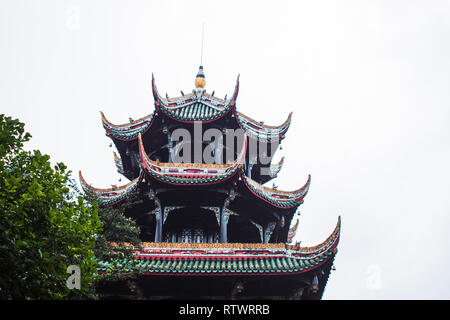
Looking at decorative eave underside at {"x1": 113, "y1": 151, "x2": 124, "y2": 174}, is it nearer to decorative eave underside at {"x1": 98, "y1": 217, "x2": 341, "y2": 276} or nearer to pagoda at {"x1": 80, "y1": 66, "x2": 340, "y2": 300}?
pagoda at {"x1": 80, "y1": 66, "x2": 340, "y2": 300}

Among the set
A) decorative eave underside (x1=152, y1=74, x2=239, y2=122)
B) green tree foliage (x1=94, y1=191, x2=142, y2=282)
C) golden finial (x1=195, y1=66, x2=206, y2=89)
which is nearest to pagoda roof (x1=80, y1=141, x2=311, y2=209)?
decorative eave underside (x1=152, y1=74, x2=239, y2=122)

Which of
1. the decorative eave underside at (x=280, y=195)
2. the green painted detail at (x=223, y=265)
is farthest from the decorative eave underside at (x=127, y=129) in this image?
the green painted detail at (x=223, y=265)

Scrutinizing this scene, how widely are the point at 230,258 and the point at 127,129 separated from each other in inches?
356

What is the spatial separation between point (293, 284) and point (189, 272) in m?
3.56

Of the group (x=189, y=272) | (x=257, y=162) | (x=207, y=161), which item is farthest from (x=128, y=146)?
(x=189, y=272)

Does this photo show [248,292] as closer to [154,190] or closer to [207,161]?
[154,190]

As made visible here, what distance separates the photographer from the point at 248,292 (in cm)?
1498

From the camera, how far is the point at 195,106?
71.9 ft

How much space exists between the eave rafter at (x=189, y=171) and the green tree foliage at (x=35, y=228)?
6437mm

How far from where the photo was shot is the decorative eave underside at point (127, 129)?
2060 centimetres

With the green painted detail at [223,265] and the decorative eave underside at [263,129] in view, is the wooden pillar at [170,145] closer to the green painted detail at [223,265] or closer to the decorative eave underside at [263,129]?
the decorative eave underside at [263,129]

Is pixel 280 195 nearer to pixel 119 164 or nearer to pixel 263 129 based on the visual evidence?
pixel 263 129

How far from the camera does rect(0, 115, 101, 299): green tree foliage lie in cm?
787

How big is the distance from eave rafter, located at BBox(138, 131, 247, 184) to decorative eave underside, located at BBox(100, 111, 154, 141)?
10.0ft
